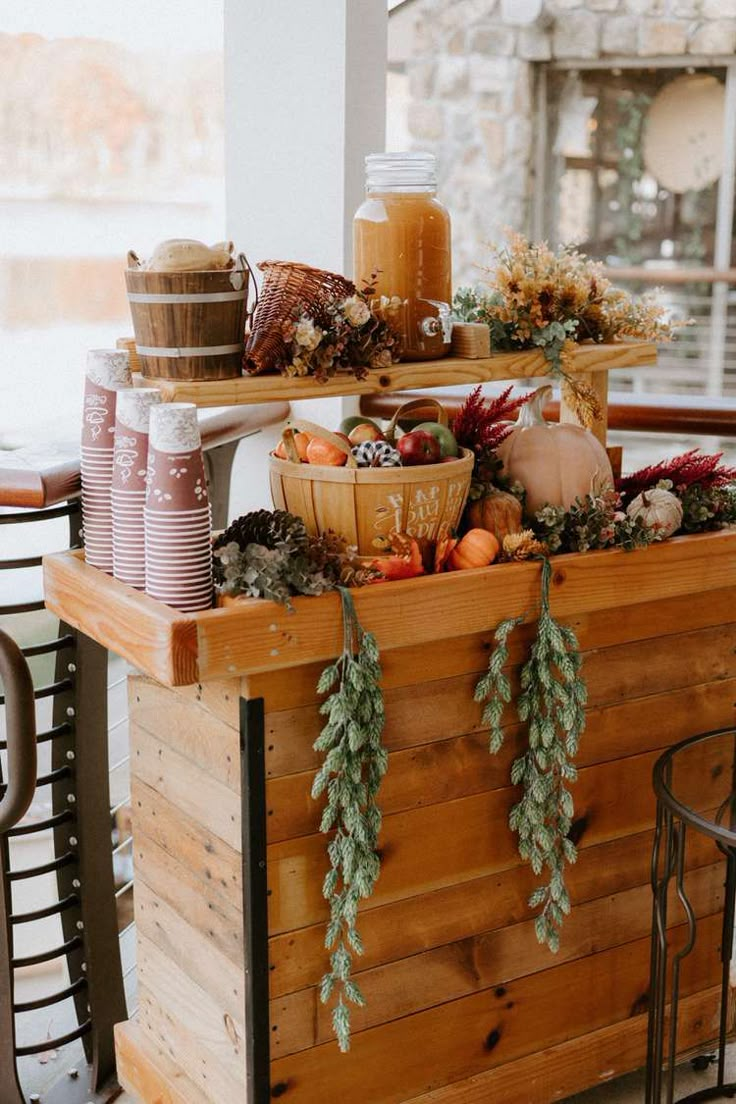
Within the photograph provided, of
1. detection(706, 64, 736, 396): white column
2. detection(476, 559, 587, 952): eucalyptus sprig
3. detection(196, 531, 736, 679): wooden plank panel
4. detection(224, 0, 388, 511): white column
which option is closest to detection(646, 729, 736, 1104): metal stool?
detection(476, 559, 587, 952): eucalyptus sprig

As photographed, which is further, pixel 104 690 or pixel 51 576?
pixel 104 690

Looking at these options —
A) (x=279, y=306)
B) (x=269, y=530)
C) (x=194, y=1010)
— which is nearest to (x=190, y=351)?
(x=279, y=306)

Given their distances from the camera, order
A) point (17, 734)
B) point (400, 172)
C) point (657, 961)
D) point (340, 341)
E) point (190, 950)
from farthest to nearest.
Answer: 1. point (657, 961)
2. point (190, 950)
3. point (400, 172)
4. point (340, 341)
5. point (17, 734)

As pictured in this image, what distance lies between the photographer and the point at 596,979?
2.10 metres

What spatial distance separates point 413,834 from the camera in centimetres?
181

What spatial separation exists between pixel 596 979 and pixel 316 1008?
1.86 ft

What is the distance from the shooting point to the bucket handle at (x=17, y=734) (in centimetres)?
144

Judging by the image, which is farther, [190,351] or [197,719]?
[197,719]

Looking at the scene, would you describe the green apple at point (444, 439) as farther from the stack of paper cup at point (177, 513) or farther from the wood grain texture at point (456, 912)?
the wood grain texture at point (456, 912)

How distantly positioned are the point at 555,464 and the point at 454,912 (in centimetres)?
70

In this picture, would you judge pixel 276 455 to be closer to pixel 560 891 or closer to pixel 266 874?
pixel 266 874

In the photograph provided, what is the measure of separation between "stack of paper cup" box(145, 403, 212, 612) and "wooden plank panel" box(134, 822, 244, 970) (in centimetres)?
46

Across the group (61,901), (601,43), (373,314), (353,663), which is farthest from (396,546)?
(601,43)

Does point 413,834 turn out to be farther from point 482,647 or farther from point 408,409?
point 408,409
